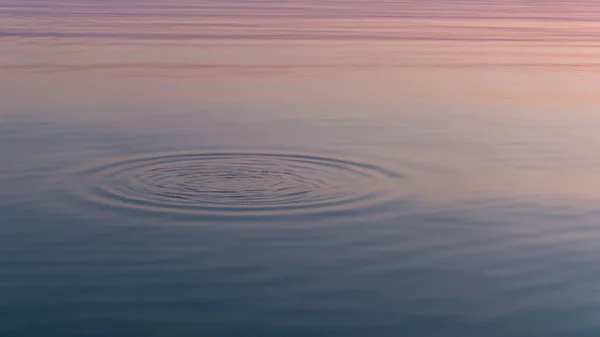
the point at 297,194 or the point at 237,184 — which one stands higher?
the point at 237,184

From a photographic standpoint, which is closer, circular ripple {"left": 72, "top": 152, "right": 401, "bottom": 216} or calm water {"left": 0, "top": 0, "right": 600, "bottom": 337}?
calm water {"left": 0, "top": 0, "right": 600, "bottom": 337}

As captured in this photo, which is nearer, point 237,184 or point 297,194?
point 297,194

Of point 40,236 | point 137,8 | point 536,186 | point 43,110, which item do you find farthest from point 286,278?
point 137,8

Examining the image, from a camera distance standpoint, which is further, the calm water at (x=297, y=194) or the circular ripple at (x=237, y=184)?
the circular ripple at (x=237, y=184)
